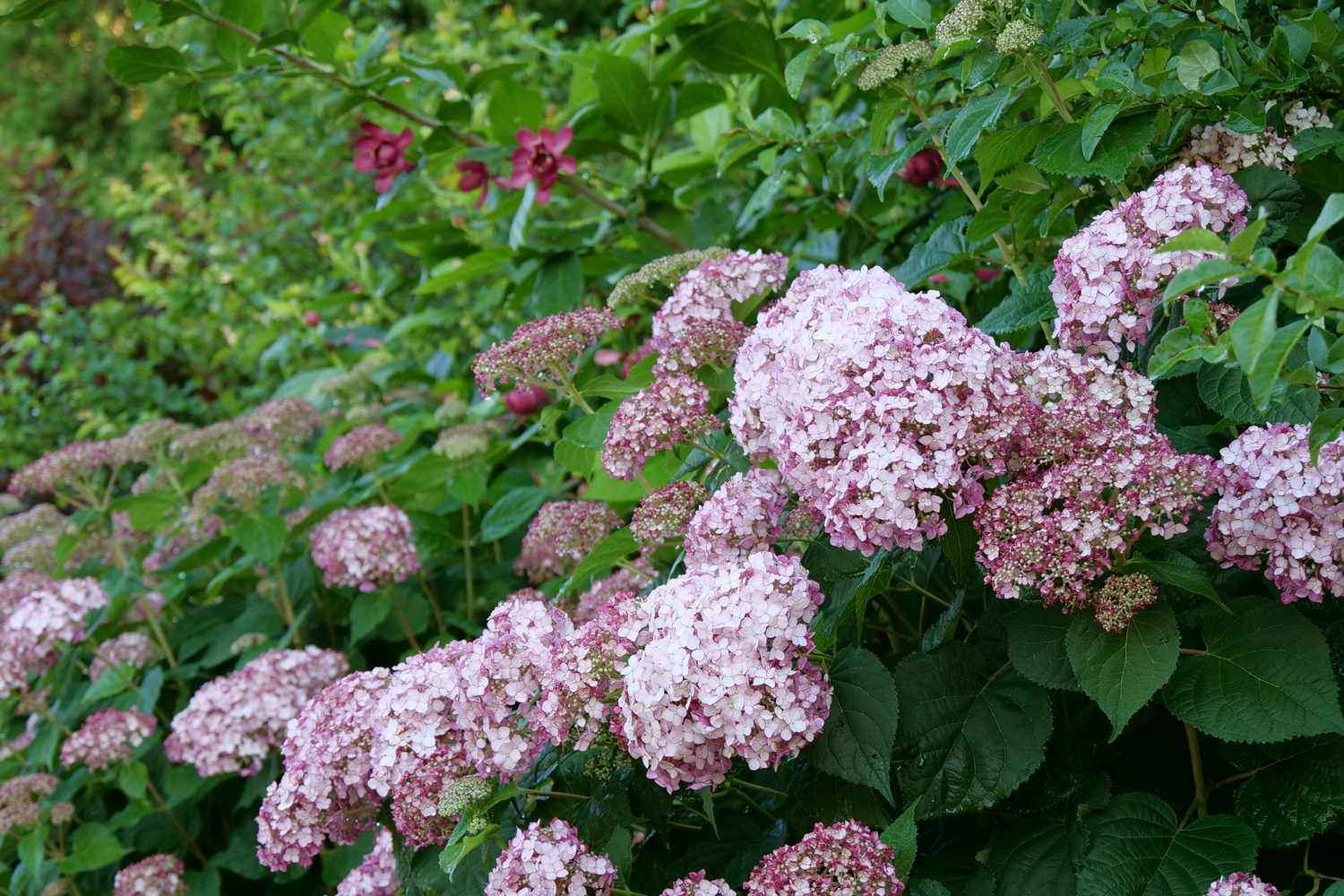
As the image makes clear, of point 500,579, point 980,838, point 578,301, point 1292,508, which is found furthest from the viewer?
point 500,579

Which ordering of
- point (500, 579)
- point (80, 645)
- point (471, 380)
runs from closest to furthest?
1. point (500, 579)
2. point (80, 645)
3. point (471, 380)

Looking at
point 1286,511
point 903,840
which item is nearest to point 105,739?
point 903,840

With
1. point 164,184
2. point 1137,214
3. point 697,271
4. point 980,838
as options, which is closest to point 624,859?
point 980,838

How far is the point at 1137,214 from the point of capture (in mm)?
1339

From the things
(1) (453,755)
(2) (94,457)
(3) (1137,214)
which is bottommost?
(2) (94,457)

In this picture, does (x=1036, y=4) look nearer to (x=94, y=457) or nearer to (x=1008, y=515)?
(x=1008, y=515)

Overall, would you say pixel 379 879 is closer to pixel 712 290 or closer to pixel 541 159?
pixel 712 290

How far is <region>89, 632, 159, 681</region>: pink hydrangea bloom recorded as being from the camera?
2.90 metres

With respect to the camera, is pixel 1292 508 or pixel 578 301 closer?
pixel 1292 508

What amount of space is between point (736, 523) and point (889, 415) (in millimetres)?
283

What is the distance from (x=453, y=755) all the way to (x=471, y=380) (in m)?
2.36

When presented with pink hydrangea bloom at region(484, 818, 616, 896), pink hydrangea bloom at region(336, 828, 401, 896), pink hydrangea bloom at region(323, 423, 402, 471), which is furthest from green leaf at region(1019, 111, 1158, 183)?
pink hydrangea bloom at region(323, 423, 402, 471)

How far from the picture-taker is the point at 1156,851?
4.27 ft

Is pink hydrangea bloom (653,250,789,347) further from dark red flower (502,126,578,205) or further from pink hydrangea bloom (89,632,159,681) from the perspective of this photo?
pink hydrangea bloom (89,632,159,681)
